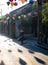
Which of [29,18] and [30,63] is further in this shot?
[29,18]

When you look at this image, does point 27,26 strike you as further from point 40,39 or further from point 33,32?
point 40,39

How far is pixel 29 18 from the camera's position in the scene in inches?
1431

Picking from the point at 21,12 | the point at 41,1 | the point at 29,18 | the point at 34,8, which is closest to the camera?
the point at 41,1

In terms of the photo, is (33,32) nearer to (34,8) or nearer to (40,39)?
(34,8)

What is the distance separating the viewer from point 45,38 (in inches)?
1072

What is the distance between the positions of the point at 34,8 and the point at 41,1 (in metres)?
8.23

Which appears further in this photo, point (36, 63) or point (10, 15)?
point (10, 15)

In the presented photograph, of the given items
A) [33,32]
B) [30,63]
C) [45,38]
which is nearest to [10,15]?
[33,32]

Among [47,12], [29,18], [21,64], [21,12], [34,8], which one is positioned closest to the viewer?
[21,64]

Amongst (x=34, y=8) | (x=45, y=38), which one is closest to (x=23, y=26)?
(x=34, y=8)

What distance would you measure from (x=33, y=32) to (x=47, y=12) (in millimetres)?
17560

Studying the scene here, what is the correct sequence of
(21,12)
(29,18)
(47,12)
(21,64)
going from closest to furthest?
(21,64) → (47,12) → (29,18) → (21,12)

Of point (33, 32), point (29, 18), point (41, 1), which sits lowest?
point (33, 32)

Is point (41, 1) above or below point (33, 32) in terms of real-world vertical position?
above
